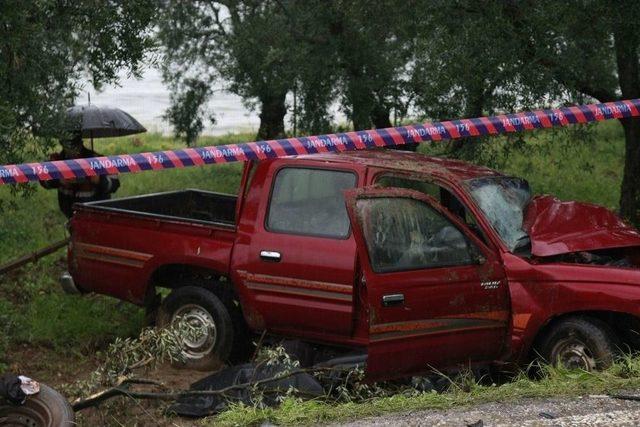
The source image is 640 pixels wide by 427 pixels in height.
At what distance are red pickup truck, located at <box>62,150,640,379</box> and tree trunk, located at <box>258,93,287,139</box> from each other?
6179 millimetres

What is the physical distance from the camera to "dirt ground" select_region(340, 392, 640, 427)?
5520mm

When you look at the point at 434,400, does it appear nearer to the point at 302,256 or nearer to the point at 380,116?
the point at 302,256

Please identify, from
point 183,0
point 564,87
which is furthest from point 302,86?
point 564,87

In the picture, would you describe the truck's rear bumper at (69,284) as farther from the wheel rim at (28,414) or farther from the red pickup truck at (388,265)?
the wheel rim at (28,414)

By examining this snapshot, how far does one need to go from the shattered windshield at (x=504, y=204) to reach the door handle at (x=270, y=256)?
1.48 m

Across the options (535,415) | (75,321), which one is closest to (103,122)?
(75,321)

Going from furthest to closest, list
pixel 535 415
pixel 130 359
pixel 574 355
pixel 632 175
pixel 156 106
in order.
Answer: pixel 156 106 → pixel 632 175 → pixel 130 359 → pixel 574 355 → pixel 535 415

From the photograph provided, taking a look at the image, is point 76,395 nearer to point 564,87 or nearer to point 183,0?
point 564,87

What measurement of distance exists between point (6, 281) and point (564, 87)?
598 cm

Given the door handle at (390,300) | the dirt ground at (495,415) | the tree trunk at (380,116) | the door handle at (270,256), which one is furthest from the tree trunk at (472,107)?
the dirt ground at (495,415)

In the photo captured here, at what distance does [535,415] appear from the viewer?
5.65m

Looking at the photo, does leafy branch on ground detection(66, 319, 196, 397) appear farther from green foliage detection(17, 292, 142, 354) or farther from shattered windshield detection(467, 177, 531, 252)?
shattered windshield detection(467, 177, 531, 252)

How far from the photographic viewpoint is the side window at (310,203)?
761 centimetres

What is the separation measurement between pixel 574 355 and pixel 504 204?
3.87 feet
